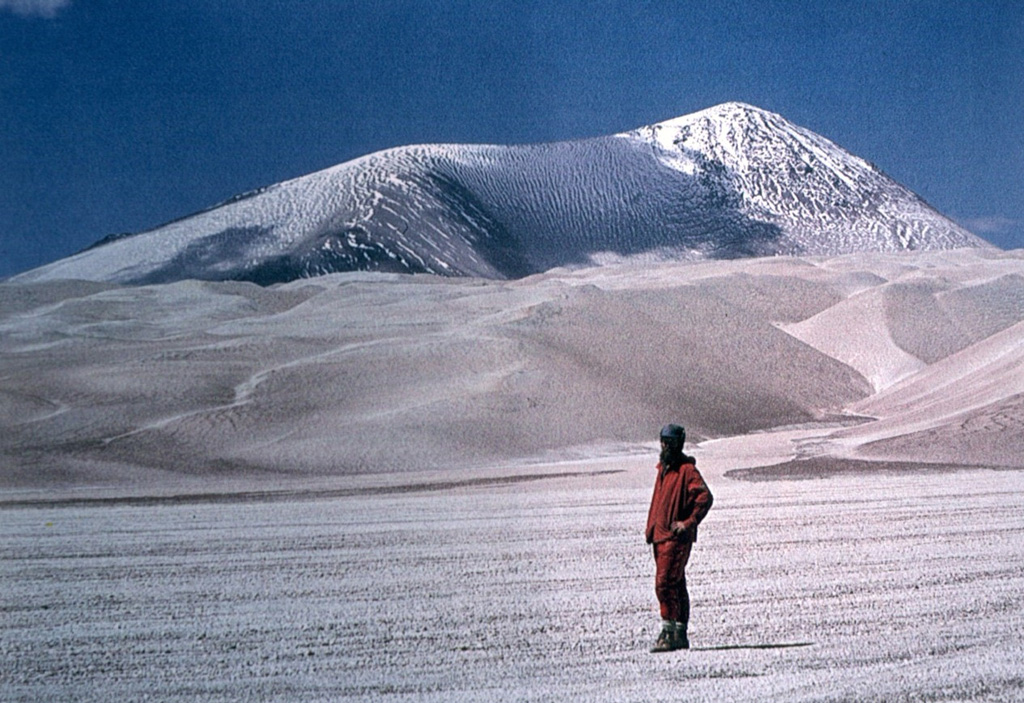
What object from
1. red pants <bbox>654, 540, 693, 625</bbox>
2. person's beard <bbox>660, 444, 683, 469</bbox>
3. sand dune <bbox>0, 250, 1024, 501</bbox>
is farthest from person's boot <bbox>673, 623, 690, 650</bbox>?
sand dune <bbox>0, 250, 1024, 501</bbox>

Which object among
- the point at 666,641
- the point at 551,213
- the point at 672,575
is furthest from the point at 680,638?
the point at 551,213

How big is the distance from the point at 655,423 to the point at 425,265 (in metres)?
51.6

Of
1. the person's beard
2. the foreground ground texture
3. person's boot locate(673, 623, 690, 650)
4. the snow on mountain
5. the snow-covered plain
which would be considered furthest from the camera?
the snow on mountain

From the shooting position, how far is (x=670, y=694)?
5.06m

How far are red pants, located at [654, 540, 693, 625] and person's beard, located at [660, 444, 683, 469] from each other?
35 centimetres

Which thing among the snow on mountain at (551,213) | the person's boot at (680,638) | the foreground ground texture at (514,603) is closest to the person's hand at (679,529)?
the person's boot at (680,638)

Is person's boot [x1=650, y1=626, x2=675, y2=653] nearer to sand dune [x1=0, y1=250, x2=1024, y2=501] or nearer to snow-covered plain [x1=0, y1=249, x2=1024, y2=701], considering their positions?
snow-covered plain [x1=0, y1=249, x2=1024, y2=701]

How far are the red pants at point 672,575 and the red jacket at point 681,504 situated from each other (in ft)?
0.14

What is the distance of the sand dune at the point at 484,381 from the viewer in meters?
17.8

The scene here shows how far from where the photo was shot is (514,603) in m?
6.98

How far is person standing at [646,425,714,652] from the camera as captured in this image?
5.12 metres

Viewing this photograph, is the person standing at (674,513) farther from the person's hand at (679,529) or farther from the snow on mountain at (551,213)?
the snow on mountain at (551,213)

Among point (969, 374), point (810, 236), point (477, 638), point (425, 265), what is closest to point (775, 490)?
point (477, 638)

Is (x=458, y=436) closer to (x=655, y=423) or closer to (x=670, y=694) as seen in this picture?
(x=655, y=423)
